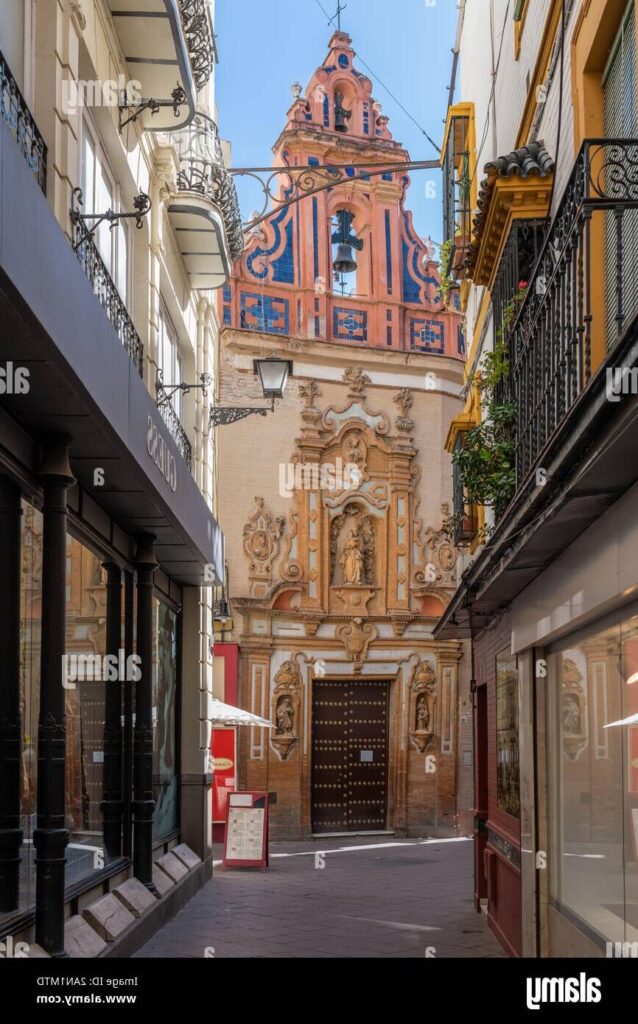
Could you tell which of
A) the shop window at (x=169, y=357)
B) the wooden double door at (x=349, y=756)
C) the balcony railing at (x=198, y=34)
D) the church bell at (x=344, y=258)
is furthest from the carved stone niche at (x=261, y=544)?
the balcony railing at (x=198, y=34)

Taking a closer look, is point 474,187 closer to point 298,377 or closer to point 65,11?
point 65,11

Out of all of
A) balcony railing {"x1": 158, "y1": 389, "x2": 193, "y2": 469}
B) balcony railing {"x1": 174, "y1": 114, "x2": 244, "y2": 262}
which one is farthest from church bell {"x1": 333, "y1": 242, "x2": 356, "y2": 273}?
balcony railing {"x1": 174, "y1": 114, "x2": 244, "y2": 262}

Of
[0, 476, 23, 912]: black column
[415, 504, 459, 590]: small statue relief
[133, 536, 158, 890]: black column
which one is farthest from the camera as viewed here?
[415, 504, 459, 590]: small statue relief

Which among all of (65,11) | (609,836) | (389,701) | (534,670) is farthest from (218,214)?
(389,701)

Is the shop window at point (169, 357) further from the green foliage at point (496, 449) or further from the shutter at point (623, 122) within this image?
the shutter at point (623, 122)

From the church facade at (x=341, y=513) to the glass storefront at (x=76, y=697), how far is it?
1194 cm

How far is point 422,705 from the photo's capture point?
91.5 feet

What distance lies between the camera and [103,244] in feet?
39.0

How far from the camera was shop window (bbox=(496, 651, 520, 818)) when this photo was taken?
467 inches

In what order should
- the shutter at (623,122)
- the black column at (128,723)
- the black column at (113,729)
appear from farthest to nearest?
the black column at (128,723), the black column at (113,729), the shutter at (623,122)

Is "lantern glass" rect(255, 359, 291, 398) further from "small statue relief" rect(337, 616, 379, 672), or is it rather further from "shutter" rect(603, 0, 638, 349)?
"small statue relief" rect(337, 616, 379, 672)

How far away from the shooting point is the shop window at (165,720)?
1548 centimetres

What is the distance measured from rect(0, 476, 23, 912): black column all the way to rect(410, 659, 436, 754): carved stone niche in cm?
1948

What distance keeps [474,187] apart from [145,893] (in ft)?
31.0
